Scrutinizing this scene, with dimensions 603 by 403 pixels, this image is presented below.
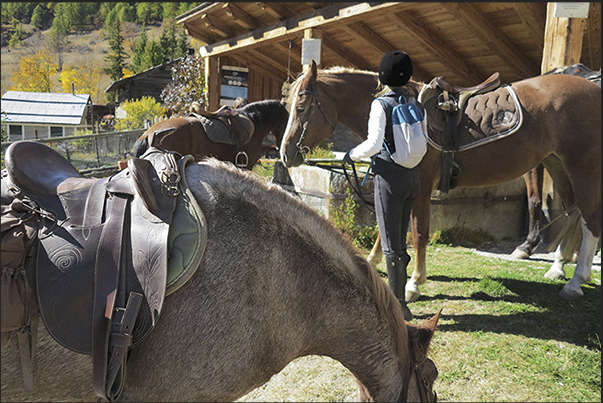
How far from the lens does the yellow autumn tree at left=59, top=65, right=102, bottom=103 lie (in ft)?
184

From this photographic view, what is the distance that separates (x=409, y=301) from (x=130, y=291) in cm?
296

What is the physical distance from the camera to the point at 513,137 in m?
3.80

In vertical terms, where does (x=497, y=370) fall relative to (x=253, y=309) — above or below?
below

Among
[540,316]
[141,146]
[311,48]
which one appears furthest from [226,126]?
[540,316]

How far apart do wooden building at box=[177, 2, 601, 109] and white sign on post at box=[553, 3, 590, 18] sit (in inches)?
8.6

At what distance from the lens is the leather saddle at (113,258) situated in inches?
47.8

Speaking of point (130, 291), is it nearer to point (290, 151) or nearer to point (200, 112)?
point (290, 151)

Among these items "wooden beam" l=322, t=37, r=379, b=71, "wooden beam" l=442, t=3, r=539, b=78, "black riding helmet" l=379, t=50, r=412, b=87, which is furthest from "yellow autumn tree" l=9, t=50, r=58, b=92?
"black riding helmet" l=379, t=50, r=412, b=87

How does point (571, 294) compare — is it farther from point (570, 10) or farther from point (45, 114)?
point (45, 114)

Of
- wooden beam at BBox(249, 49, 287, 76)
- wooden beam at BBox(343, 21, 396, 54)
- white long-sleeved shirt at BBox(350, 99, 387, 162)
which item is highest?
wooden beam at BBox(249, 49, 287, 76)

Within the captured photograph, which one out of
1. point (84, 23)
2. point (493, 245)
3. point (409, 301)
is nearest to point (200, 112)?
point (409, 301)

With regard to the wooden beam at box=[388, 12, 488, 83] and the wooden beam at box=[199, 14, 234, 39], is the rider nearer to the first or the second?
the wooden beam at box=[388, 12, 488, 83]

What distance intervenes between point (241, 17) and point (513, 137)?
675 cm

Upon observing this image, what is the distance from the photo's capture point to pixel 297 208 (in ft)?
4.81
